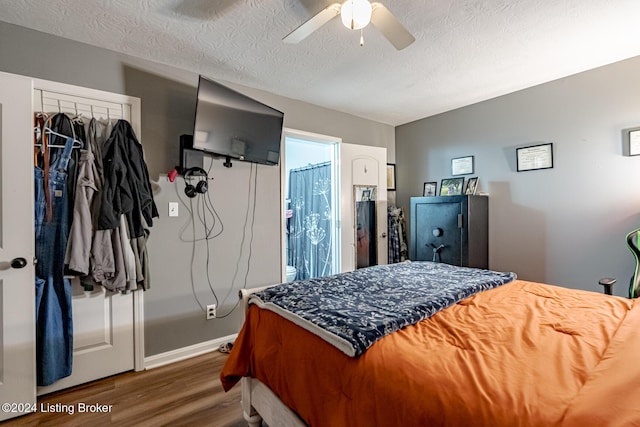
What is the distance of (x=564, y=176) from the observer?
105 inches

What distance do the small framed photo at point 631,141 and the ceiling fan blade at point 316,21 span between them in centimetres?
253

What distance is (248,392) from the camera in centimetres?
153

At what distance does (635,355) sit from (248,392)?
1.55 metres

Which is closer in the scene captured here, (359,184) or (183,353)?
(183,353)

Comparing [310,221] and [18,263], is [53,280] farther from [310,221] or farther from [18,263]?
[310,221]

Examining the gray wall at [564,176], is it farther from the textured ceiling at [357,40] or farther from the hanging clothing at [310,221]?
the hanging clothing at [310,221]

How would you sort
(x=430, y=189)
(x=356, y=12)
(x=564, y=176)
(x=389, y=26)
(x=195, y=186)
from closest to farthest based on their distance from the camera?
(x=356, y=12) < (x=389, y=26) < (x=195, y=186) < (x=564, y=176) < (x=430, y=189)

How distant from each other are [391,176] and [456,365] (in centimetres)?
337

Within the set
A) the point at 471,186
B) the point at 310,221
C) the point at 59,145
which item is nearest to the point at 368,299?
the point at 59,145

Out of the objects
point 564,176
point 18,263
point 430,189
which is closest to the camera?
point 18,263

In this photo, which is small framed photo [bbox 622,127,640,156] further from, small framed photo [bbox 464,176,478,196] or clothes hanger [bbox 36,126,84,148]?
clothes hanger [bbox 36,126,84,148]

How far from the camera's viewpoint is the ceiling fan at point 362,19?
4.62ft

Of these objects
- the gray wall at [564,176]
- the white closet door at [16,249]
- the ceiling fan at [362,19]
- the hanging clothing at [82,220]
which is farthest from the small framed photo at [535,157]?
the white closet door at [16,249]

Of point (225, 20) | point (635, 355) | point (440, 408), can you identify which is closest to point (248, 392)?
point (440, 408)
